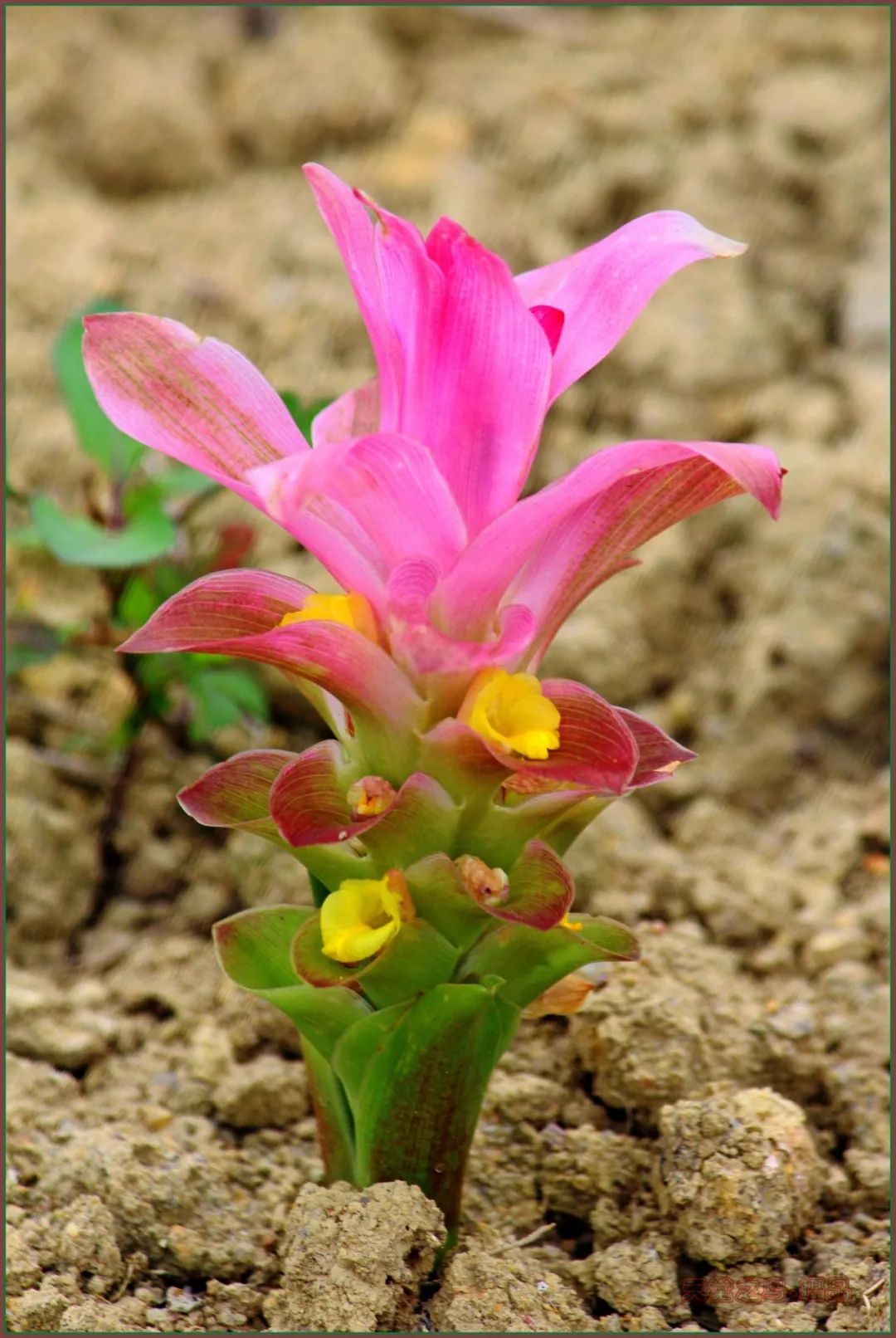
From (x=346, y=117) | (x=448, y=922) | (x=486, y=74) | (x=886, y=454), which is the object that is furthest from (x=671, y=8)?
(x=448, y=922)

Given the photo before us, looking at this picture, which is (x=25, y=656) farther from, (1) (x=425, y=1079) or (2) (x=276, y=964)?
(1) (x=425, y=1079)

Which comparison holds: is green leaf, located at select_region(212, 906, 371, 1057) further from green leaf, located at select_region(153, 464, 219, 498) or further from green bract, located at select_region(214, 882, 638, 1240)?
green leaf, located at select_region(153, 464, 219, 498)

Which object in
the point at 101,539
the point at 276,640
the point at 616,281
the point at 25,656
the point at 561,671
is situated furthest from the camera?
the point at 561,671

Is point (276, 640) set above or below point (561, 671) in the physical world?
below

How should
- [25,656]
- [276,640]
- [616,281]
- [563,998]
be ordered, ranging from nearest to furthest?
[276,640] → [616,281] → [563,998] → [25,656]

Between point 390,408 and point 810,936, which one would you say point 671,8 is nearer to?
point 810,936

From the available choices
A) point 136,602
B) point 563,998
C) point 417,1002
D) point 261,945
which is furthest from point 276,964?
point 136,602
